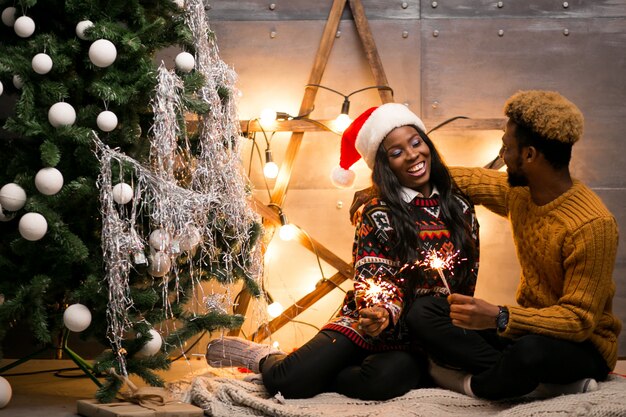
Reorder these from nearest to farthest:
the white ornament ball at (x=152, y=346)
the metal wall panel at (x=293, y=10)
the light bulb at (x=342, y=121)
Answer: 1. the white ornament ball at (x=152, y=346)
2. the light bulb at (x=342, y=121)
3. the metal wall panel at (x=293, y=10)

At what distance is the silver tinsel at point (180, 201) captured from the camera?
223cm

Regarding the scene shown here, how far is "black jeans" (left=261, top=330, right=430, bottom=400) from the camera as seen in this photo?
2373 mm

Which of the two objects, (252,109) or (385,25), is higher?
(385,25)

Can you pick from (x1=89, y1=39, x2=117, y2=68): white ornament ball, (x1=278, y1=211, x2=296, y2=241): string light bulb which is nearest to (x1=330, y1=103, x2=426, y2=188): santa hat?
(x1=278, y1=211, x2=296, y2=241): string light bulb

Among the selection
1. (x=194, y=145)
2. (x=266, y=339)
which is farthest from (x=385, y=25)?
(x=266, y=339)

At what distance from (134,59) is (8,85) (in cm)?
35

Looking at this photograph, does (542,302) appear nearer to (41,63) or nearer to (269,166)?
(269,166)

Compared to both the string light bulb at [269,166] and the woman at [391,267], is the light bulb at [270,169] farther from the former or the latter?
the woman at [391,267]

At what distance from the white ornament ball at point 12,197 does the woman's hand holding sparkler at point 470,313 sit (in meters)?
1.16

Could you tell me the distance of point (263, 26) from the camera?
311 centimetres

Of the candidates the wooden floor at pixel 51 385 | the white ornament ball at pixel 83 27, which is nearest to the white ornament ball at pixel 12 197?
the white ornament ball at pixel 83 27

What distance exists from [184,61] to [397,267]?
2.83 feet

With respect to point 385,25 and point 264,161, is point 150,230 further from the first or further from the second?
point 385,25

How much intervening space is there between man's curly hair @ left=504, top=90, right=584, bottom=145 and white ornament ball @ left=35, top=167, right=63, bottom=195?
51.7 inches
